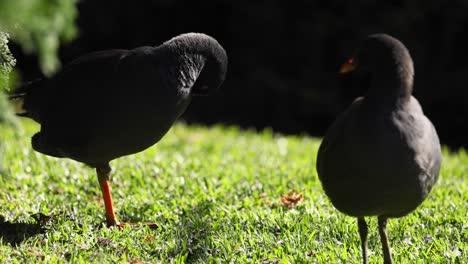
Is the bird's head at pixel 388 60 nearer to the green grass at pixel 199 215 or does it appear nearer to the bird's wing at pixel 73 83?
the green grass at pixel 199 215

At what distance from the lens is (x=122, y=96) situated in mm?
4336

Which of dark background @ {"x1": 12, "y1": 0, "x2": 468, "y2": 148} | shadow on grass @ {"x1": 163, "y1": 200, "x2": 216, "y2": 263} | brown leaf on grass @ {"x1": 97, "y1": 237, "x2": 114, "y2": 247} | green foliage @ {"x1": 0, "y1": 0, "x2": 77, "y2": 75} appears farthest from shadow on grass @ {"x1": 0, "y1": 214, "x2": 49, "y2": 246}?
dark background @ {"x1": 12, "y1": 0, "x2": 468, "y2": 148}

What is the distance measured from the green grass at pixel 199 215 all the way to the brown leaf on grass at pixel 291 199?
0.06 meters

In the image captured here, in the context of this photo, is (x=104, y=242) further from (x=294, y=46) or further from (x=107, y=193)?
(x=294, y=46)

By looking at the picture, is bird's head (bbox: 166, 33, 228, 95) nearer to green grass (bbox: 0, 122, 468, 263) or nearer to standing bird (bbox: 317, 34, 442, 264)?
green grass (bbox: 0, 122, 468, 263)

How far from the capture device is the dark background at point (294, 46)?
11516 millimetres

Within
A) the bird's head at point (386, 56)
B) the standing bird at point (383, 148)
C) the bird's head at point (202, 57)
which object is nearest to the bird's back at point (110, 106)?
the bird's head at point (202, 57)

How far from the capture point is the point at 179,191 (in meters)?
5.96

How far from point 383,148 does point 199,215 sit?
204 centimetres

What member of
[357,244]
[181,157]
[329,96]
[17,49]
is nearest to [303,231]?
[357,244]

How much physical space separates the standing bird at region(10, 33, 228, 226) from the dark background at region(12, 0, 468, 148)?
6995mm

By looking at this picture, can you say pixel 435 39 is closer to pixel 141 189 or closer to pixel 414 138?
pixel 141 189

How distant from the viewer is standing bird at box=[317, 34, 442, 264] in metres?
3.51

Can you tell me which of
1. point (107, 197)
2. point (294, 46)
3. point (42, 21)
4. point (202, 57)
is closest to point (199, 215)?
point (107, 197)
